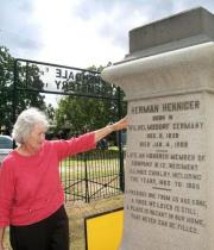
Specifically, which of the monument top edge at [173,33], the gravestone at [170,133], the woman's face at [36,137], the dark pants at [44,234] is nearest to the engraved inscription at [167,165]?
the gravestone at [170,133]

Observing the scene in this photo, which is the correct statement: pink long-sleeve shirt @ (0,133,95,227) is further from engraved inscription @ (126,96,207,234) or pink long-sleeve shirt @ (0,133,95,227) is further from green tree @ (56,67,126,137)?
green tree @ (56,67,126,137)

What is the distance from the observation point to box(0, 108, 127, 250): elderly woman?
11.5 feet

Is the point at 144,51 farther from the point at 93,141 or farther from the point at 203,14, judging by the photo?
the point at 93,141

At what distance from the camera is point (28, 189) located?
352cm

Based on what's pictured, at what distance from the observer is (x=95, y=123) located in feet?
136

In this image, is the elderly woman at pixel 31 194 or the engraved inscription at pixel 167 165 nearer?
the engraved inscription at pixel 167 165

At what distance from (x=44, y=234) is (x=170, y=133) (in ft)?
4.12

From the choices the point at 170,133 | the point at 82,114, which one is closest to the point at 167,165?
the point at 170,133

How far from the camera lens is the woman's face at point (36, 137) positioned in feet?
11.6

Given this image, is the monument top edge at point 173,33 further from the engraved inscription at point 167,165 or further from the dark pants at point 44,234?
the dark pants at point 44,234

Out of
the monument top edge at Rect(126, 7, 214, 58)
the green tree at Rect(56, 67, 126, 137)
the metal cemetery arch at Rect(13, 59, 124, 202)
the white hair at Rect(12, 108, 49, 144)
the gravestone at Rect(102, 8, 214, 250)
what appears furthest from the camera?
the green tree at Rect(56, 67, 126, 137)

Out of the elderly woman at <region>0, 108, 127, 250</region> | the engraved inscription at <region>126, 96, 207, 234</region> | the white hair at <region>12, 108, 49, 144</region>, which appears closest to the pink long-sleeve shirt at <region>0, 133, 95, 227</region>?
the elderly woman at <region>0, 108, 127, 250</region>

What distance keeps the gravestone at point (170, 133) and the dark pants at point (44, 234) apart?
596 millimetres

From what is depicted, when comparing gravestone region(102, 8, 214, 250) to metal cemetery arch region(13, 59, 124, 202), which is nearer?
gravestone region(102, 8, 214, 250)
